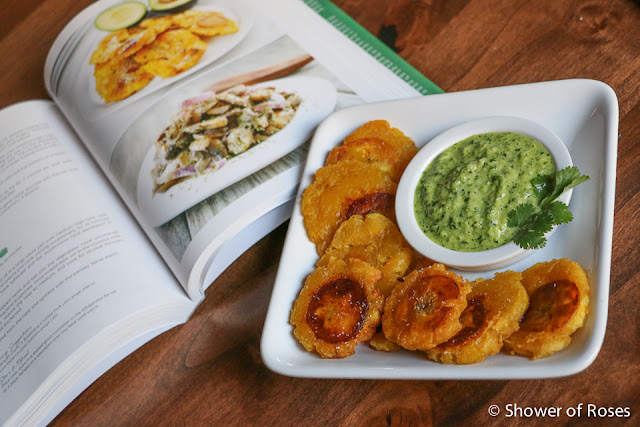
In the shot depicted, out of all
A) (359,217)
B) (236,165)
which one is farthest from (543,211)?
(236,165)

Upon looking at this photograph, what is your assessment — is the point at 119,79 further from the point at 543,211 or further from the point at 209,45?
the point at 543,211

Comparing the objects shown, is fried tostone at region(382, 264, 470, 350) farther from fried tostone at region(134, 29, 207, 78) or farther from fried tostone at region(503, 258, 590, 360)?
fried tostone at region(134, 29, 207, 78)

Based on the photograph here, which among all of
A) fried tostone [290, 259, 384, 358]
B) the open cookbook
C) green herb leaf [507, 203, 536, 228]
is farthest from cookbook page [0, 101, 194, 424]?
green herb leaf [507, 203, 536, 228]

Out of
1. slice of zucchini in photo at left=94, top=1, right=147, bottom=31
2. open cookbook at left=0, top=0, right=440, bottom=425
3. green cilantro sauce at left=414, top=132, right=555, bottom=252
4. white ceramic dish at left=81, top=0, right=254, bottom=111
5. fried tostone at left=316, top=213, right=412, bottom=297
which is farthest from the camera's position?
slice of zucchini in photo at left=94, top=1, right=147, bottom=31

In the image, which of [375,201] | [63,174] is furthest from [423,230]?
[63,174]

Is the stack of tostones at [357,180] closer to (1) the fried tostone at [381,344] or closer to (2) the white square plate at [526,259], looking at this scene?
(2) the white square plate at [526,259]

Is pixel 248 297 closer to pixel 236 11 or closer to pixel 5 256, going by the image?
pixel 5 256
